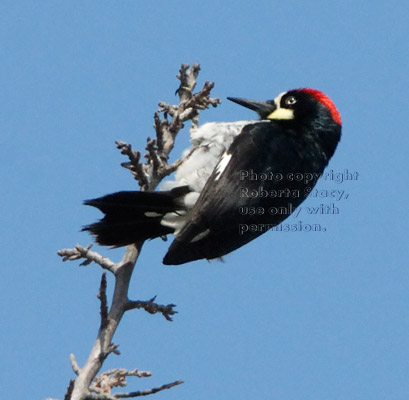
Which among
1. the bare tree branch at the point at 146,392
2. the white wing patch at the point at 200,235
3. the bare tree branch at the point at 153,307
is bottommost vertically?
the bare tree branch at the point at 146,392

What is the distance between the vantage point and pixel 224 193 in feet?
11.9

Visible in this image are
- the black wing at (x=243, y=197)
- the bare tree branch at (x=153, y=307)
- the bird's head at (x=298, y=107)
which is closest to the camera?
the bare tree branch at (x=153, y=307)

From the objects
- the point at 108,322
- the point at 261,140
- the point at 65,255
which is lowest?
the point at 108,322

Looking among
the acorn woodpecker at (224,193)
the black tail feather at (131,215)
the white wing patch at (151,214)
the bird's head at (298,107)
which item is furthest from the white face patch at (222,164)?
the bird's head at (298,107)

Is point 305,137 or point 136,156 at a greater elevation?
point 305,137

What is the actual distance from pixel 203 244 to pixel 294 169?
A: 0.66 m

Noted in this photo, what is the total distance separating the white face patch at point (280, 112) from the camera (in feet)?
14.2

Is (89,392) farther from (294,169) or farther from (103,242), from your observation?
(294,169)

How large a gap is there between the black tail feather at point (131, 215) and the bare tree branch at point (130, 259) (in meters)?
0.10

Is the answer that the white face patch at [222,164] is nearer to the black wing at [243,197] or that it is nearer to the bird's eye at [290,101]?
the black wing at [243,197]

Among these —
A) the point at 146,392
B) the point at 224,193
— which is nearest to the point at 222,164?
the point at 224,193

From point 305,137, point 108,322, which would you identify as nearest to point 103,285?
point 108,322

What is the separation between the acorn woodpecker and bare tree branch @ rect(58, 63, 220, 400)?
150mm

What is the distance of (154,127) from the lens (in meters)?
3.61
